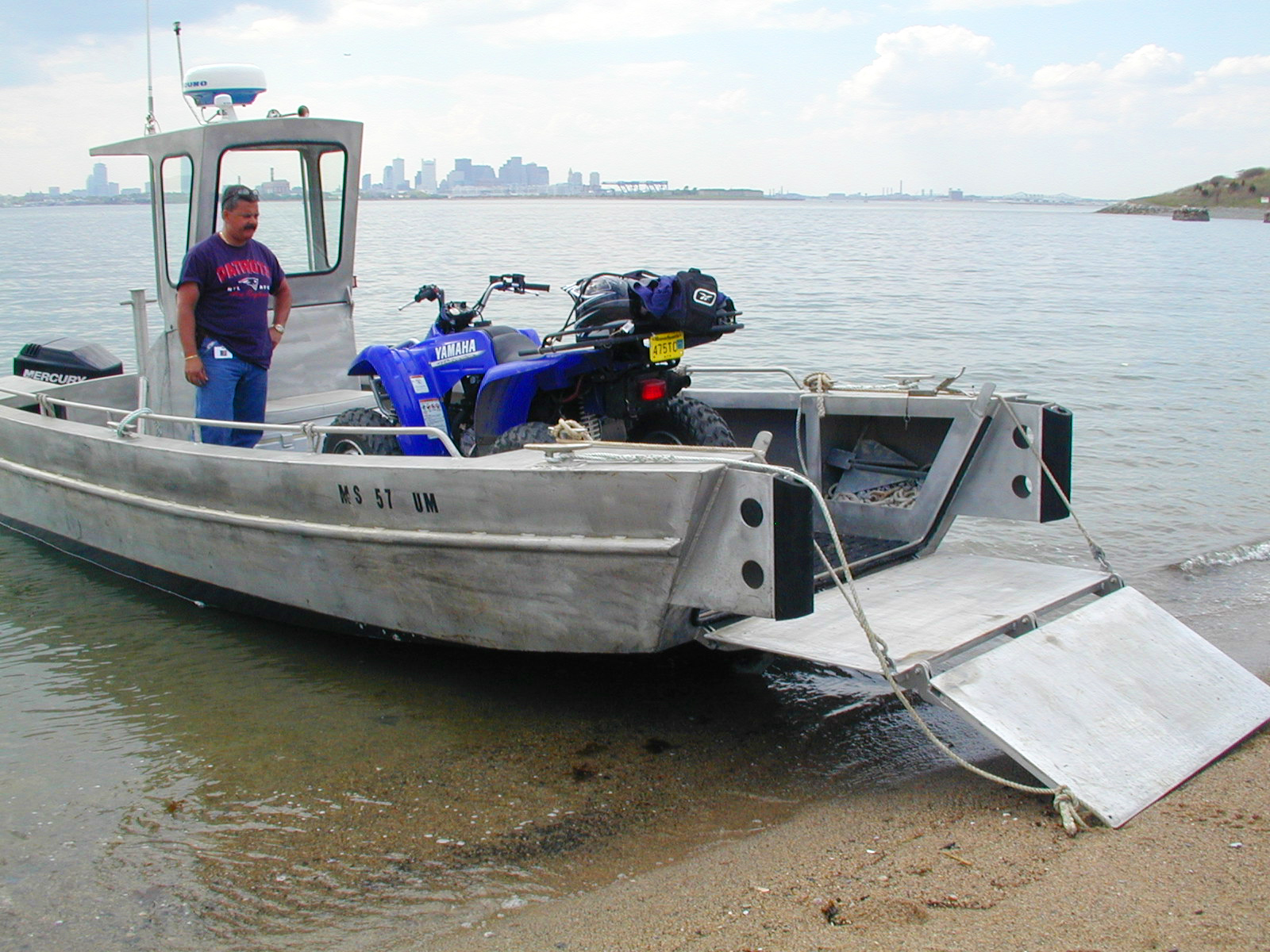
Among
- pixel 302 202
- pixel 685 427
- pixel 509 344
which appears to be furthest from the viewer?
pixel 302 202

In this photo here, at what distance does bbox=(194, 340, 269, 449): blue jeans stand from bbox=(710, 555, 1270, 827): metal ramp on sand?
3.03m

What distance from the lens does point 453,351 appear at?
5.16 meters

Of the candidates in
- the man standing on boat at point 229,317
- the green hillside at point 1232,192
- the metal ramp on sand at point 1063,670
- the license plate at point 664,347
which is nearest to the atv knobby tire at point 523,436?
the license plate at point 664,347

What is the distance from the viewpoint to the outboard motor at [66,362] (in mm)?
7734

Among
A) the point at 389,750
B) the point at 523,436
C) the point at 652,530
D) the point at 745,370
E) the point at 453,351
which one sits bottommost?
the point at 389,750

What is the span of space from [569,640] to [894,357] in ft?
38.7

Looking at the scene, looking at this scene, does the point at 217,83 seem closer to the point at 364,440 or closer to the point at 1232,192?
the point at 364,440

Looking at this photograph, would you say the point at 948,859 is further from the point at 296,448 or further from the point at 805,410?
the point at 296,448

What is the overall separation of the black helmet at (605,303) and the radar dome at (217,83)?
2.80 metres

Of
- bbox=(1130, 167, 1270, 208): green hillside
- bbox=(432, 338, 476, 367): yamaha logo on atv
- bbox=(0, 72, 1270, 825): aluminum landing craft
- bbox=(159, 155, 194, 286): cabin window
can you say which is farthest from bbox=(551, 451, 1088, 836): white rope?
bbox=(1130, 167, 1270, 208): green hillside

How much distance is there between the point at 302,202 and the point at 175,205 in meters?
0.76

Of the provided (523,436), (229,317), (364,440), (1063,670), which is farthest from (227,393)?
(1063,670)

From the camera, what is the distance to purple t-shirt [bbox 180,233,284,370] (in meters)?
5.37

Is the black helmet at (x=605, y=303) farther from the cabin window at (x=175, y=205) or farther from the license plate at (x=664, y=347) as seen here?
the cabin window at (x=175, y=205)
